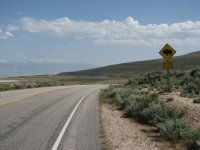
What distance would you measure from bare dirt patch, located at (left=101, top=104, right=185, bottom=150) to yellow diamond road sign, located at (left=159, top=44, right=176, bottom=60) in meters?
10.5

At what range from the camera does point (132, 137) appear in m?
13.1

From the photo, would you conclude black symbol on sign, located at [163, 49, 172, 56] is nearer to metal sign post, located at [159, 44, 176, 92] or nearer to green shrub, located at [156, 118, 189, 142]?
metal sign post, located at [159, 44, 176, 92]

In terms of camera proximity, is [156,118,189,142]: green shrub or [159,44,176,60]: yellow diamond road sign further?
[159,44,176,60]: yellow diamond road sign

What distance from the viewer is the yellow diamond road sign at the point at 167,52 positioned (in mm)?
26766

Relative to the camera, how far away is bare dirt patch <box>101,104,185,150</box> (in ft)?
37.6

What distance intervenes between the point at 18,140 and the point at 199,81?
673 inches

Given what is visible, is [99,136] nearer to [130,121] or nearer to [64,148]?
[64,148]

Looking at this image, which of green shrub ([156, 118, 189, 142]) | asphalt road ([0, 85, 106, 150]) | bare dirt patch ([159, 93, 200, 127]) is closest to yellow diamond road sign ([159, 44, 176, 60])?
bare dirt patch ([159, 93, 200, 127])

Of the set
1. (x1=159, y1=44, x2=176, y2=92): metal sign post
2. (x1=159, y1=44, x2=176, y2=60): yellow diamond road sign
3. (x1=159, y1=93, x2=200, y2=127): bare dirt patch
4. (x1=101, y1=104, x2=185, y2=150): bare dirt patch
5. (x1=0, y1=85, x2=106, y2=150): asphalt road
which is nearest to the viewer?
(x1=0, y1=85, x2=106, y2=150): asphalt road

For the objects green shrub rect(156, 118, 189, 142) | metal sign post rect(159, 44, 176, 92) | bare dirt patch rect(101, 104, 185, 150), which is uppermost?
metal sign post rect(159, 44, 176, 92)

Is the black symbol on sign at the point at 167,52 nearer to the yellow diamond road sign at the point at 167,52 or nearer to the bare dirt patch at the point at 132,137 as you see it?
the yellow diamond road sign at the point at 167,52

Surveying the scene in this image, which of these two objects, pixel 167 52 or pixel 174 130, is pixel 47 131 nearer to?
pixel 174 130

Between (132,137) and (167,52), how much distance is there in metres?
14.7

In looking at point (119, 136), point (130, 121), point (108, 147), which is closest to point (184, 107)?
point (130, 121)
